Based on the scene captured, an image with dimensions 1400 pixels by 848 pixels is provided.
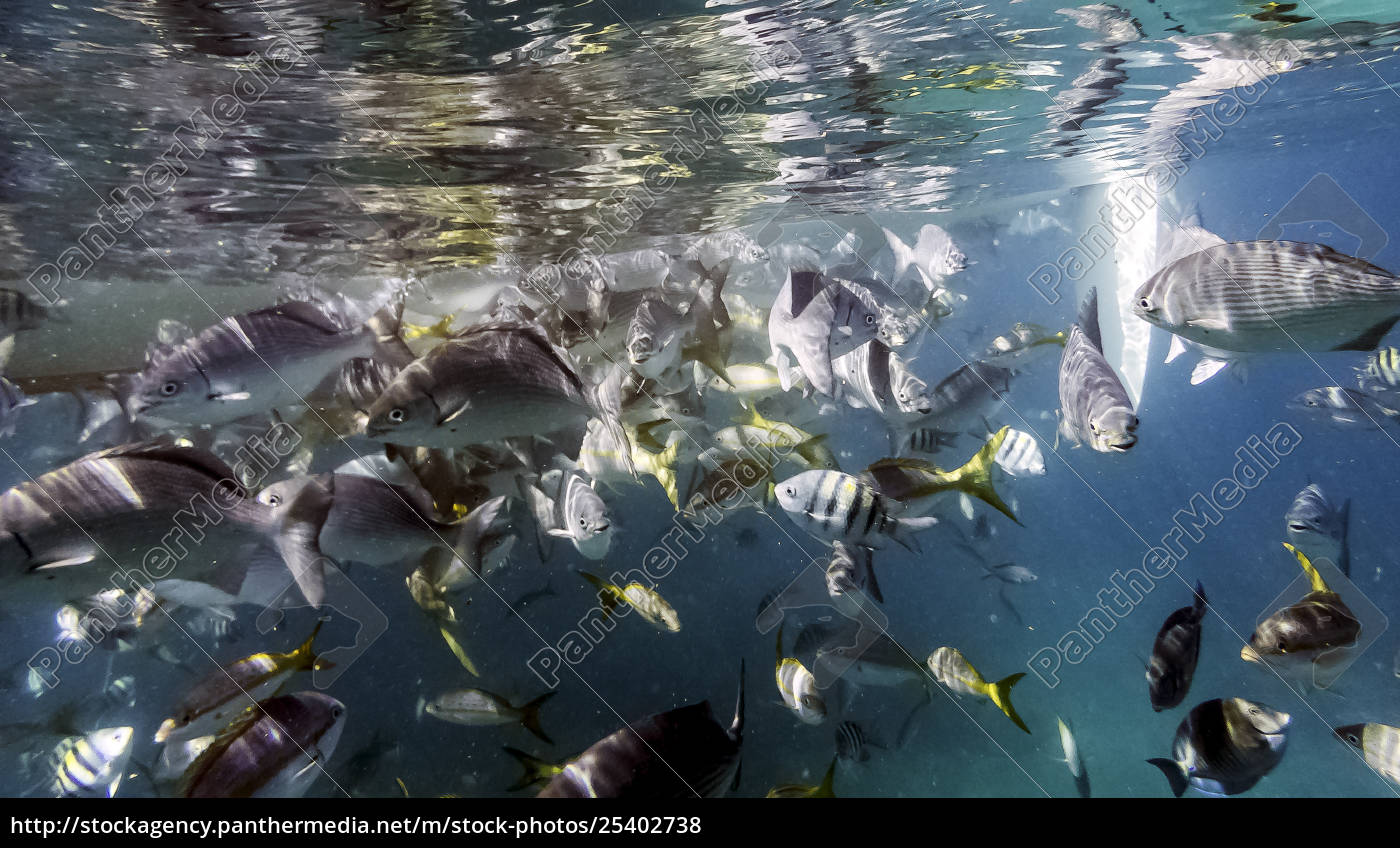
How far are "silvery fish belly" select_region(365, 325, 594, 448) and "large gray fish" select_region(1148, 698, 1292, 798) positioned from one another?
15.0ft

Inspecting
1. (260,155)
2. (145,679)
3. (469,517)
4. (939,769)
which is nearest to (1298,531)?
(469,517)

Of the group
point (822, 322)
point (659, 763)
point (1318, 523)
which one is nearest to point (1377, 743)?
point (1318, 523)

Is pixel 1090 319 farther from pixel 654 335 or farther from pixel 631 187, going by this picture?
pixel 631 187

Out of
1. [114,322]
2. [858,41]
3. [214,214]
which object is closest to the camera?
[858,41]

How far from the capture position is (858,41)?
632 centimetres

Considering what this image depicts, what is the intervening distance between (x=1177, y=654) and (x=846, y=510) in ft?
9.42

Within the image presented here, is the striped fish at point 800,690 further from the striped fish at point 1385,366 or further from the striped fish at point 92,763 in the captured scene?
the striped fish at point 1385,366

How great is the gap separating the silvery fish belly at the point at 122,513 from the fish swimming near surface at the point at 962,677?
5274 mm

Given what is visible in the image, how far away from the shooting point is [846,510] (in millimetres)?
4176

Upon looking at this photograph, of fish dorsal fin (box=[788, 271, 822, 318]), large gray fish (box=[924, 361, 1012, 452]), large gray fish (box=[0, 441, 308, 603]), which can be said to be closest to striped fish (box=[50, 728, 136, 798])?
large gray fish (box=[0, 441, 308, 603])

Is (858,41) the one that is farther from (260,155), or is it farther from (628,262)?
(628,262)

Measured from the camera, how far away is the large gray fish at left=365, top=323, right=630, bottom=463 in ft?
10.7
